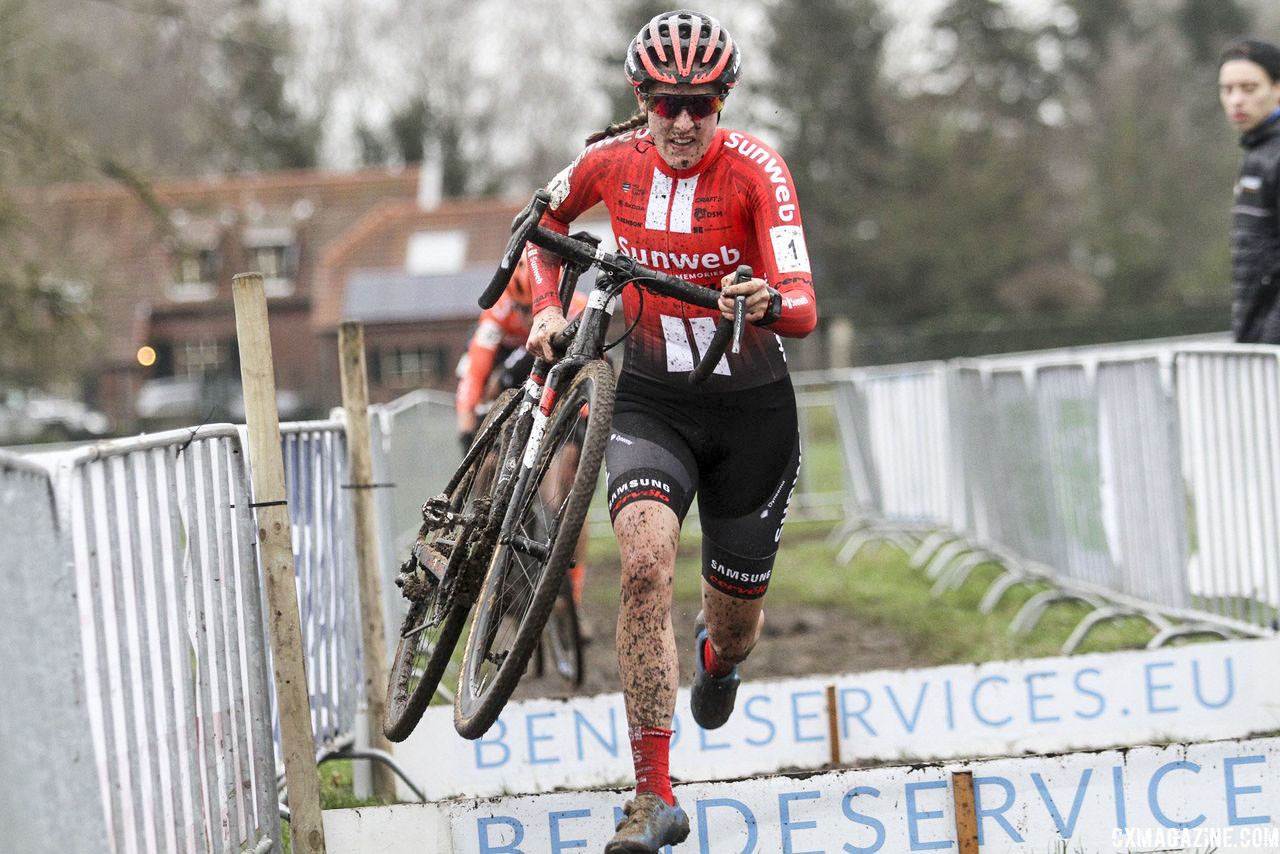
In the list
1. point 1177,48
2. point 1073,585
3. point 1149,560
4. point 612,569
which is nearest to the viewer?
point 1149,560

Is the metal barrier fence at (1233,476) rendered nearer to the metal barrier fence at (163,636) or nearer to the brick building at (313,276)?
the metal barrier fence at (163,636)

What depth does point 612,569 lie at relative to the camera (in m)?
15.0

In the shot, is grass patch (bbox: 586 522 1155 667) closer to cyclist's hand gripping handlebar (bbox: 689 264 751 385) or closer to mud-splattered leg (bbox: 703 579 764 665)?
mud-splattered leg (bbox: 703 579 764 665)

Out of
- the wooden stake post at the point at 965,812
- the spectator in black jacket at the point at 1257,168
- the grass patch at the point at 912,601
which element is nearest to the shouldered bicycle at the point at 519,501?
the wooden stake post at the point at 965,812

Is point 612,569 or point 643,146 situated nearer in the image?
point 643,146

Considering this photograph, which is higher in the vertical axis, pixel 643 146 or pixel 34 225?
pixel 34 225

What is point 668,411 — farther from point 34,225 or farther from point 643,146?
point 34,225

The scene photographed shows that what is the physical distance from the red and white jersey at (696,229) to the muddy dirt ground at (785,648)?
10.4ft

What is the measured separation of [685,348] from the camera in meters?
5.07

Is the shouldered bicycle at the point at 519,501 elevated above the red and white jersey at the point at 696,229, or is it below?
below

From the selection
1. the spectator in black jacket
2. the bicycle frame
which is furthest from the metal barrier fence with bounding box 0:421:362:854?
the spectator in black jacket

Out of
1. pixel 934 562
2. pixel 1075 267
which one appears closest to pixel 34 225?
pixel 934 562

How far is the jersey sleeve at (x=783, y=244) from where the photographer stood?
186 inches

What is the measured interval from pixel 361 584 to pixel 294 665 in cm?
161
